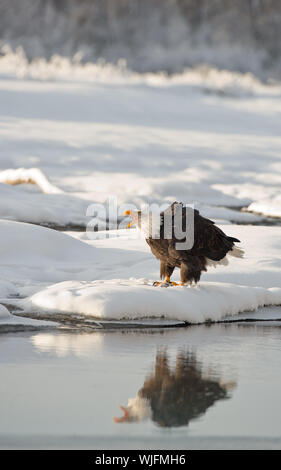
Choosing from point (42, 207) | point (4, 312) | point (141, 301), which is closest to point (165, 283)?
point (141, 301)

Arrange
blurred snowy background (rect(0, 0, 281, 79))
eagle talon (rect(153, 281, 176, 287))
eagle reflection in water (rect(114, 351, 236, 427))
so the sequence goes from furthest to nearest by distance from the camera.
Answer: blurred snowy background (rect(0, 0, 281, 79)) → eagle talon (rect(153, 281, 176, 287)) → eagle reflection in water (rect(114, 351, 236, 427))

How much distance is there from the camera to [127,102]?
23.0 metres

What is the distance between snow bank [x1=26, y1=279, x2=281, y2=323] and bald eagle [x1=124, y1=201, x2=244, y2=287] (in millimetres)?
199

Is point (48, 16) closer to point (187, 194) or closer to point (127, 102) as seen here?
point (127, 102)

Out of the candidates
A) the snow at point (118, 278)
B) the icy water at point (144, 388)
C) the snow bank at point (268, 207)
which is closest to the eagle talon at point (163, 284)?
the snow at point (118, 278)

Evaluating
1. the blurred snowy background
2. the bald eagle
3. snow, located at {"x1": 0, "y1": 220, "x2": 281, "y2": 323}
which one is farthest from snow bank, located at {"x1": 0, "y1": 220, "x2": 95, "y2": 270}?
the blurred snowy background

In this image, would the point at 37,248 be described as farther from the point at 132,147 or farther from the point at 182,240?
the point at 132,147

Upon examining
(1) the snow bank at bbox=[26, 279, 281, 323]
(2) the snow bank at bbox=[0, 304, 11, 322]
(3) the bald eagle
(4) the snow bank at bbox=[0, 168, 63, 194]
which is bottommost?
(2) the snow bank at bbox=[0, 304, 11, 322]

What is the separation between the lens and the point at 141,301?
607cm

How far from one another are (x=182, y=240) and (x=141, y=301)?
0.64m

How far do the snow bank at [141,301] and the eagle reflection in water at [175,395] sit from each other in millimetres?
887

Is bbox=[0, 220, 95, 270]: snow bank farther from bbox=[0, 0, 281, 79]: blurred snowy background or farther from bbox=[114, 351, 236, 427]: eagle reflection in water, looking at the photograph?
bbox=[0, 0, 281, 79]: blurred snowy background

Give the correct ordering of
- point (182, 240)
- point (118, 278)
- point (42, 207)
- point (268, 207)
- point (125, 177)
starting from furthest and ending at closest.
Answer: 1. point (125, 177)
2. point (268, 207)
3. point (42, 207)
4. point (118, 278)
5. point (182, 240)

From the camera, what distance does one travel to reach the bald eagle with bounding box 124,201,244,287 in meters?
6.35
